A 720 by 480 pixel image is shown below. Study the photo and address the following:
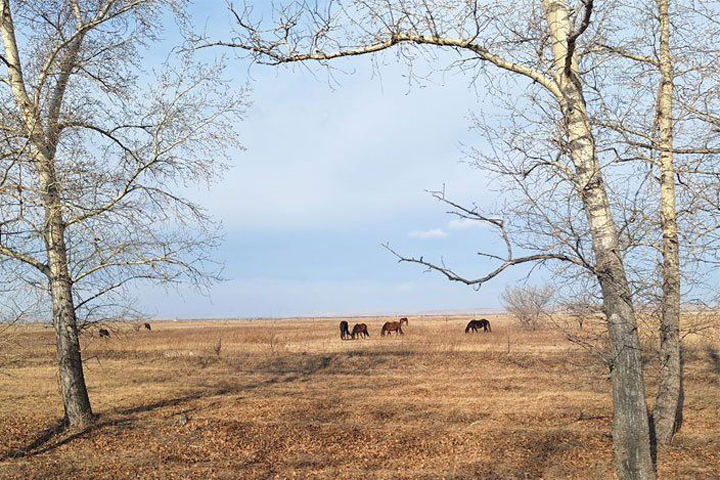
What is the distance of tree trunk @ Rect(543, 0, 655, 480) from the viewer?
16.5 ft

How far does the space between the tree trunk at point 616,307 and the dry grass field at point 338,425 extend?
332 cm

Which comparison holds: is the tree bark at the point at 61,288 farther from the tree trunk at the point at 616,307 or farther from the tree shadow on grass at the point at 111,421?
the tree trunk at the point at 616,307

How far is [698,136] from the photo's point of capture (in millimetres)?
7219

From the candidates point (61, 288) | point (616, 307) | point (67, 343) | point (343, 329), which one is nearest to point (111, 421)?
point (67, 343)

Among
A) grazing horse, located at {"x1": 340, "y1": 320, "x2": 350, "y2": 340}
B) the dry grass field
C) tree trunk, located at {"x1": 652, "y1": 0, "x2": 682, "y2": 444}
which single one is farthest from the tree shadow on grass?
grazing horse, located at {"x1": 340, "y1": 320, "x2": 350, "y2": 340}

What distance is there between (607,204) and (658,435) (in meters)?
Result: 6.07

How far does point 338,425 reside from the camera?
11211mm

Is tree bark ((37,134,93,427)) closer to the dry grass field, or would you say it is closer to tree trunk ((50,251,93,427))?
tree trunk ((50,251,93,427))

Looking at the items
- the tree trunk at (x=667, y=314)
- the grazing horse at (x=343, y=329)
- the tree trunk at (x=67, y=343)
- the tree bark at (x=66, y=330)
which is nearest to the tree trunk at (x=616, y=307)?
the tree trunk at (x=667, y=314)

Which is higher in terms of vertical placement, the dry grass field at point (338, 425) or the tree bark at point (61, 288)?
the tree bark at point (61, 288)

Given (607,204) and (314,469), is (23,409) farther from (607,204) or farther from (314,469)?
(607,204)

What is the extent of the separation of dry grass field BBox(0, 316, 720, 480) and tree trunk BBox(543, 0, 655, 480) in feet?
10.9

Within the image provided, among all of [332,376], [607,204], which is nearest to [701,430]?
[607,204]

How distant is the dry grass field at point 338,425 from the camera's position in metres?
8.51
